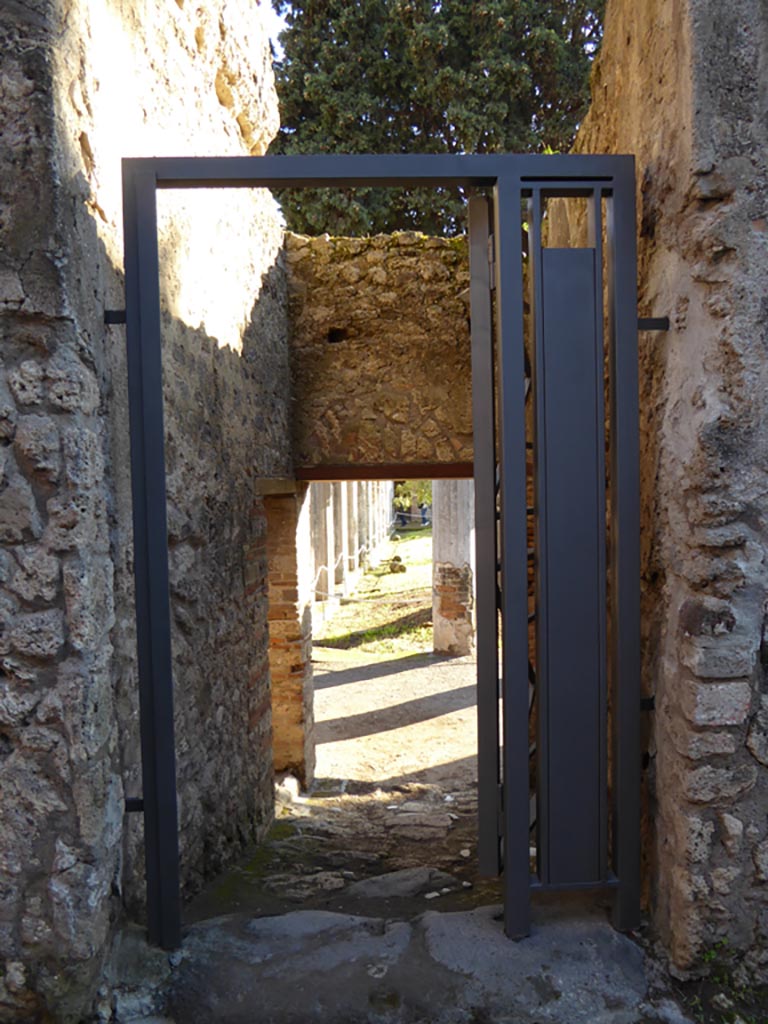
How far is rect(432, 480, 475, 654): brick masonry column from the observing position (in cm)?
939

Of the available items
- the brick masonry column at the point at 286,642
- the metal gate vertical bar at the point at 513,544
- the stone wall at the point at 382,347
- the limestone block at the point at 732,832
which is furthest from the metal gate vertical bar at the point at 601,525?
the brick masonry column at the point at 286,642

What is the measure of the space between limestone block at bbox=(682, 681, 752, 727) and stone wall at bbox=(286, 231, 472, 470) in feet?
10.0

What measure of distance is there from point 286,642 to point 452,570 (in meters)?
4.44

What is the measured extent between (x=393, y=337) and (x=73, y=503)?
10.9 ft

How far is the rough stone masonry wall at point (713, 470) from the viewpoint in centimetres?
193

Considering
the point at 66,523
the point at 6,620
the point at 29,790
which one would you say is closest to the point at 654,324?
the point at 66,523

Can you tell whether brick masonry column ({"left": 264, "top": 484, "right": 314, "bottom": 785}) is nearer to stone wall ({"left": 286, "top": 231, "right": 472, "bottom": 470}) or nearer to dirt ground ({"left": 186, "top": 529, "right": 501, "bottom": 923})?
dirt ground ({"left": 186, "top": 529, "right": 501, "bottom": 923})

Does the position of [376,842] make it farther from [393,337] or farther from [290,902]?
[393,337]

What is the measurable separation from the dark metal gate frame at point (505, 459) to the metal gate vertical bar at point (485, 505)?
101mm

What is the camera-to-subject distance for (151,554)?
7.07 feet

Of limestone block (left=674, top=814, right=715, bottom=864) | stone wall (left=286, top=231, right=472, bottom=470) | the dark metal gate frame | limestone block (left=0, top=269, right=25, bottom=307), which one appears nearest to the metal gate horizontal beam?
the dark metal gate frame

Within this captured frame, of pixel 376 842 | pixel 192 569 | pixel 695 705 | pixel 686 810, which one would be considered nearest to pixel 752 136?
pixel 695 705

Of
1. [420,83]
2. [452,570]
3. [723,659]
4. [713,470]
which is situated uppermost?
[420,83]

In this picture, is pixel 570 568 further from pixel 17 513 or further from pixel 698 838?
pixel 17 513
